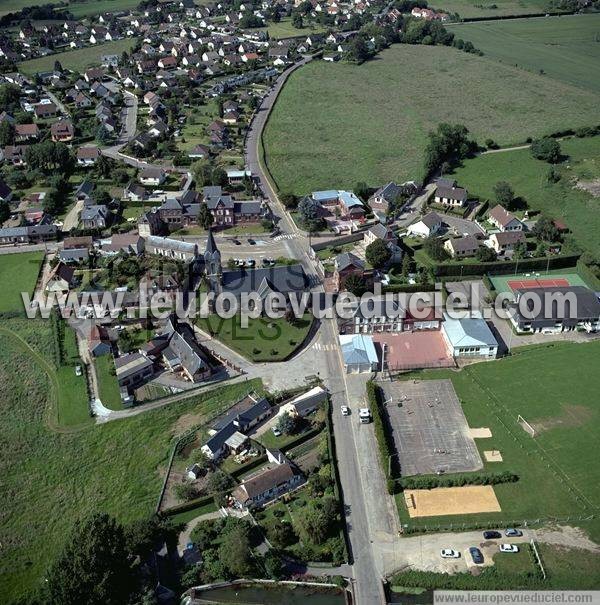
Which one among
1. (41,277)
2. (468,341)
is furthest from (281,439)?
(41,277)

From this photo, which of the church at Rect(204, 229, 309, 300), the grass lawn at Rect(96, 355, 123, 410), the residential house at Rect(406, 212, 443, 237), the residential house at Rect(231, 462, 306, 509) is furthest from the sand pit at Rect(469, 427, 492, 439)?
the residential house at Rect(406, 212, 443, 237)

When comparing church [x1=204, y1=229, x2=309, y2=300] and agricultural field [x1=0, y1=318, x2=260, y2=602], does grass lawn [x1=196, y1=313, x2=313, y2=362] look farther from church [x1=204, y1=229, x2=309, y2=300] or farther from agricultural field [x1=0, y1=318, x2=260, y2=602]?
agricultural field [x1=0, y1=318, x2=260, y2=602]

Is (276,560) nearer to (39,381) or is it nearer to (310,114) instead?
(39,381)

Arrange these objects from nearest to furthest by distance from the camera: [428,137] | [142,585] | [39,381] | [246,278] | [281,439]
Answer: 1. [142,585]
2. [281,439]
3. [39,381]
4. [246,278]
5. [428,137]

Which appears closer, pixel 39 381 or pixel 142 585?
pixel 142 585

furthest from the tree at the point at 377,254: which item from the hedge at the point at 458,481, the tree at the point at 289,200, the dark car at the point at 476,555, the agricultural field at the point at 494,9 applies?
the agricultural field at the point at 494,9
